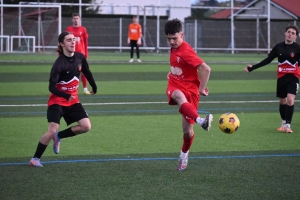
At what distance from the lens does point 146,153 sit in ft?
30.3

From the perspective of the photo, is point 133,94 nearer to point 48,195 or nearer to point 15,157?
point 15,157

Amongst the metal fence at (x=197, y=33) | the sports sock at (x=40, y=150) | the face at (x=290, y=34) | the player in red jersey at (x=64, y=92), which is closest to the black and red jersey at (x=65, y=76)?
the player in red jersey at (x=64, y=92)

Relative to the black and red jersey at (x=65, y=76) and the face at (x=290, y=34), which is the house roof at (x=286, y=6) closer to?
the face at (x=290, y=34)

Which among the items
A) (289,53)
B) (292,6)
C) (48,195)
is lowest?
(48,195)

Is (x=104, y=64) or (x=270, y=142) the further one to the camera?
→ (x=104, y=64)

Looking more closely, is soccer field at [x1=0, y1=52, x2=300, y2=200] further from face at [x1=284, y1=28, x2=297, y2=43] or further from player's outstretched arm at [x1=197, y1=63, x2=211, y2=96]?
face at [x1=284, y1=28, x2=297, y2=43]

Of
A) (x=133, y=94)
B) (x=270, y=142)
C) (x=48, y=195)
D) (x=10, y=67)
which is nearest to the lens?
(x=48, y=195)

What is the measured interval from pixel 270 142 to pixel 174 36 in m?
3.24

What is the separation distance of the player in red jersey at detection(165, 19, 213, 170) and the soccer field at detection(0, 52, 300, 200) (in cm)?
66

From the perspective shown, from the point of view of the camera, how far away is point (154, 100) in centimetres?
1641

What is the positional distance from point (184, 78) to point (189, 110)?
590 millimetres

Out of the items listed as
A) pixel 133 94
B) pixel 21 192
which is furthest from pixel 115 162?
pixel 133 94

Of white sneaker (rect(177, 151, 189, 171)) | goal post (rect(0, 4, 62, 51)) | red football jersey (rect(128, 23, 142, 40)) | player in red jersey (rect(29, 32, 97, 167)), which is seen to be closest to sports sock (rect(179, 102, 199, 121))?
white sneaker (rect(177, 151, 189, 171))

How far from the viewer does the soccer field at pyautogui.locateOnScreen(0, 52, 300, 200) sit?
6.90 m
